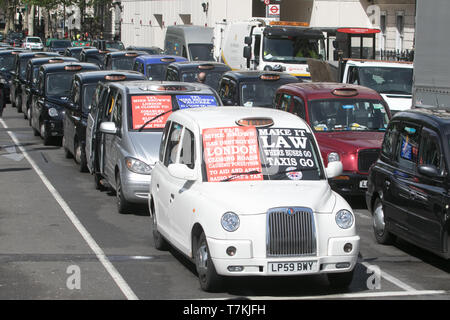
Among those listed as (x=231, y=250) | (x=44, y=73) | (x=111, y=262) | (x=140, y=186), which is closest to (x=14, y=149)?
(x=44, y=73)

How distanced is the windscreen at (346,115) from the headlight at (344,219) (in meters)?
6.80

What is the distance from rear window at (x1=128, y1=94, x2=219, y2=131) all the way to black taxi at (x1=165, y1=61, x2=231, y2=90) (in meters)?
8.93

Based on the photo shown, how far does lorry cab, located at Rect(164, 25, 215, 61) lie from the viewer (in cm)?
3972

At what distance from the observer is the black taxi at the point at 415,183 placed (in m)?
10.4

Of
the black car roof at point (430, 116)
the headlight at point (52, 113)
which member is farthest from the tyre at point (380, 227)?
the headlight at point (52, 113)

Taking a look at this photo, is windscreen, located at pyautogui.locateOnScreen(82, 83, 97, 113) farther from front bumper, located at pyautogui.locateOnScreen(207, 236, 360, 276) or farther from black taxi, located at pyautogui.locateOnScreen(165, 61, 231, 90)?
front bumper, located at pyautogui.locateOnScreen(207, 236, 360, 276)

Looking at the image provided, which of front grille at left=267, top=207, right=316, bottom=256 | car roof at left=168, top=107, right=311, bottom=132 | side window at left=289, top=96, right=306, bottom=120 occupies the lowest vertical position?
front grille at left=267, top=207, right=316, bottom=256

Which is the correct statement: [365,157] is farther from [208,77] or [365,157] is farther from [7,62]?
[7,62]

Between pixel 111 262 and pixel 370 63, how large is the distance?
44.1ft

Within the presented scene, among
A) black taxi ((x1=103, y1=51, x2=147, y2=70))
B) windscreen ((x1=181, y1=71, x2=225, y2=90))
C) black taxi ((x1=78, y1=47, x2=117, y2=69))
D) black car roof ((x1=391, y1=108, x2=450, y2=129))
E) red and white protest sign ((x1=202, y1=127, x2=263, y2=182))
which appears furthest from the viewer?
black taxi ((x1=78, y1=47, x2=117, y2=69))

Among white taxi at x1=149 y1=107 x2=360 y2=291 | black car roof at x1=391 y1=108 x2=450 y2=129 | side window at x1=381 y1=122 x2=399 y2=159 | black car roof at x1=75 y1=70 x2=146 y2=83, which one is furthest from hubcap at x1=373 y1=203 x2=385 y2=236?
black car roof at x1=75 y1=70 x2=146 y2=83

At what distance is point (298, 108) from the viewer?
1650 centimetres

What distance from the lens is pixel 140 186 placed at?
13797 mm
